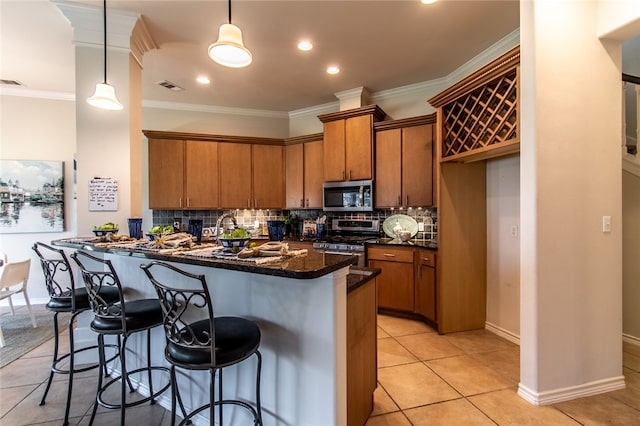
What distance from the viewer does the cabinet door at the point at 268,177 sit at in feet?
15.8

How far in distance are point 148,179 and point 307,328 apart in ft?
13.4

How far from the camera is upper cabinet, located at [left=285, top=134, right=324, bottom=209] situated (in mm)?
4570

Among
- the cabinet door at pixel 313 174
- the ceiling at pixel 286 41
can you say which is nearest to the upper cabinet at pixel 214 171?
the cabinet door at pixel 313 174

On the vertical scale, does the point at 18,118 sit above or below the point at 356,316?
above

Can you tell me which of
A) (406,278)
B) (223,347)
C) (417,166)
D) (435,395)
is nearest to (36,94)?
(223,347)

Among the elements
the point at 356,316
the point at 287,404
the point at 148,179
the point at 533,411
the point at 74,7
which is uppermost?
the point at 74,7

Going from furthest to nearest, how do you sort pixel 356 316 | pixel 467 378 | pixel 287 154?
pixel 287 154
pixel 467 378
pixel 356 316

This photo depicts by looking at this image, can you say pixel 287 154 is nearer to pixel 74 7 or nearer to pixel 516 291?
pixel 74 7

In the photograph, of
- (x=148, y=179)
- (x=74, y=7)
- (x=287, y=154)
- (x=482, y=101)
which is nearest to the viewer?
(x=74, y=7)

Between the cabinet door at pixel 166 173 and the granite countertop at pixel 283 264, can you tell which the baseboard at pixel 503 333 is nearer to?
the granite countertop at pixel 283 264

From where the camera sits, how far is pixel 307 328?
1.45 m

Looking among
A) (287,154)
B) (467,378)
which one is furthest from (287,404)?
(287,154)

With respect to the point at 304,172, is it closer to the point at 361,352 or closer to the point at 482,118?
the point at 482,118

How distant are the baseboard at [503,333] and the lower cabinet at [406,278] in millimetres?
598
